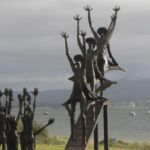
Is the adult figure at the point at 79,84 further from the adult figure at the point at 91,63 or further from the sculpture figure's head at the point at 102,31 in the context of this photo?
the sculpture figure's head at the point at 102,31

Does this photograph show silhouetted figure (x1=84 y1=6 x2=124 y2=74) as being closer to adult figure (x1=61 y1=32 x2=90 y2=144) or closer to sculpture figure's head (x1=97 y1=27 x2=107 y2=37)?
sculpture figure's head (x1=97 y1=27 x2=107 y2=37)

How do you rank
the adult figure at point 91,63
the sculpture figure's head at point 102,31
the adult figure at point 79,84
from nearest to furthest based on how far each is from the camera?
the adult figure at point 79,84
the adult figure at point 91,63
the sculpture figure's head at point 102,31

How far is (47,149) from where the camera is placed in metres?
26.1

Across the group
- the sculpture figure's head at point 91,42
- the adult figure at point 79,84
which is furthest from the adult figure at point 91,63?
the adult figure at point 79,84

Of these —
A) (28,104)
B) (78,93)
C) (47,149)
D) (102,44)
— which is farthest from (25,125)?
(47,149)

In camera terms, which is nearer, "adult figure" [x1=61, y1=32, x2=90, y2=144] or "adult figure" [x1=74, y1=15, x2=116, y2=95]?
"adult figure" [x1=61, y1=32, x2=90, y2=144]

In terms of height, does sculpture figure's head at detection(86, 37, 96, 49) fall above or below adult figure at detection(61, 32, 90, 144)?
above

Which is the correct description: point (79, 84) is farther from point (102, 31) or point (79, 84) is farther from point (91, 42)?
point (102, 31)

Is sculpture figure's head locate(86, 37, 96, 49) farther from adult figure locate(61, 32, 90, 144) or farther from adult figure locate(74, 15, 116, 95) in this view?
adult figure locate(61, 32, 90, 144)

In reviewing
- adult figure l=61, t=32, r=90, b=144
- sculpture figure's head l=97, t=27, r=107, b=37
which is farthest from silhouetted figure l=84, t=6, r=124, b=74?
adult figure l=61, t=32, r=90, b=144

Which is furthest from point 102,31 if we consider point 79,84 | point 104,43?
point 79,84

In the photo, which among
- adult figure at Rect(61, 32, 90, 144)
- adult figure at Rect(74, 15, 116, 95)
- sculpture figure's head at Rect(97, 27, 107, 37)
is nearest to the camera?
adult figure at Rect(61, 32, 90, 144)

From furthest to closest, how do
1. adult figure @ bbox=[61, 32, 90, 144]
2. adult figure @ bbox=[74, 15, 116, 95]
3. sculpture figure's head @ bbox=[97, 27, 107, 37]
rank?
1. sculpture figure's head @ bbox=[97, 27, 107, 37]
2. adult figure @ bbox=[74, 15, 116, 95]
3. adult figure @ bbox=[61, 32, 90, 144]

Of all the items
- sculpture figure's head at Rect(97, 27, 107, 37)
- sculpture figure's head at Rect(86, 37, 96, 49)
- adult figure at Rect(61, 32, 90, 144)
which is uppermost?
sculpture figure's head at Rect(97, 27, 107, 37)
